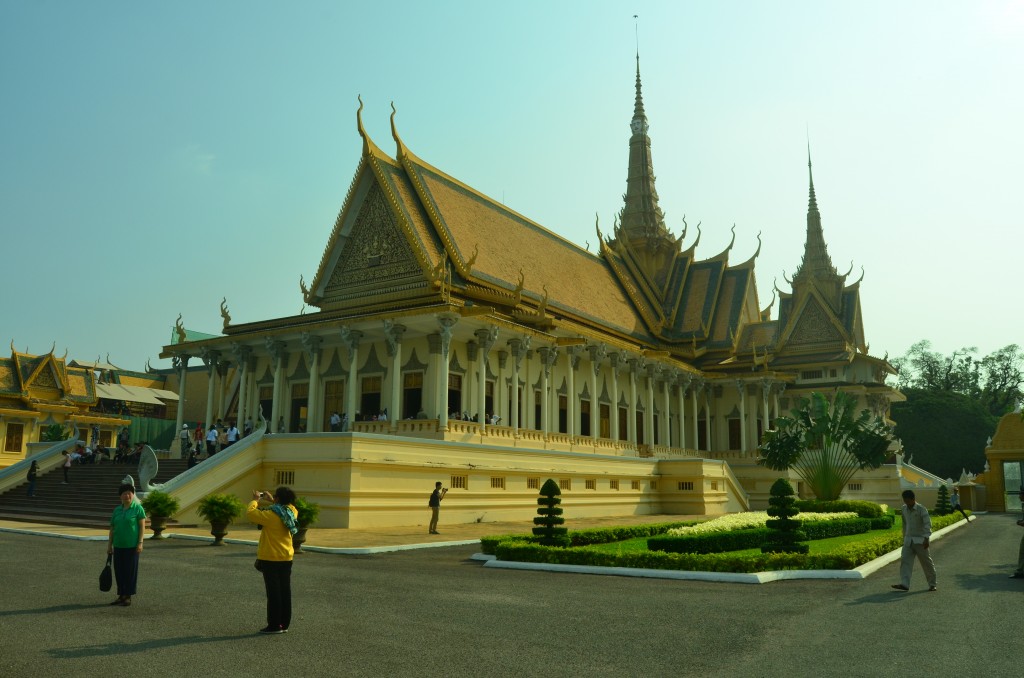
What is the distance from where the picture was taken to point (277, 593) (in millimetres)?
6996

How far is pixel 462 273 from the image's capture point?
27312 mm

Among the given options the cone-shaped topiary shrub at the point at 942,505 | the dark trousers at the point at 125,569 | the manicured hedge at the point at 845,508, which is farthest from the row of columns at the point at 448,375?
the dark trousers at the point at 125,569

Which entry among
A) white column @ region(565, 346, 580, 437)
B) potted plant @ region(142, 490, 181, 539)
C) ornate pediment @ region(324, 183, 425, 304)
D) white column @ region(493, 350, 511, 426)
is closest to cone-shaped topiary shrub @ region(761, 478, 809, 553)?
potted plant @ region(142, 490, 181, 539)

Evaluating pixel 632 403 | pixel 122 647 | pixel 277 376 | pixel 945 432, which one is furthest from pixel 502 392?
pixel 945 432

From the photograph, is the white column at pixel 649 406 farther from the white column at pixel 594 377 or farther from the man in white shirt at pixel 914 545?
the man in white shirt at pixel 914 545

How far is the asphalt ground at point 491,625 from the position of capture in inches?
233

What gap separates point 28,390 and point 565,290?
2878 cm

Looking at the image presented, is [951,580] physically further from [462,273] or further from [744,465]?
[744,465]

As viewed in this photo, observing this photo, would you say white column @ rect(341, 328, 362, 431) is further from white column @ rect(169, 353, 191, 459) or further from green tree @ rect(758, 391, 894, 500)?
green tree @ rect(758, 391, 894, 500)

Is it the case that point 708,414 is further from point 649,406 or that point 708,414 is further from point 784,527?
point 784,527

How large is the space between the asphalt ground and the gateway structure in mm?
8592

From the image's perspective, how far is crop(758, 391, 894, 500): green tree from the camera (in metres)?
28.9

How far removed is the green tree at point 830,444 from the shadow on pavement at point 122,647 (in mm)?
26257

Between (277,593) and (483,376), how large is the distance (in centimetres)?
1923
